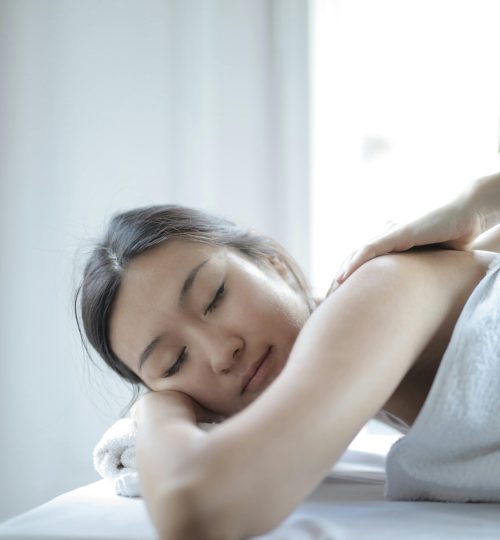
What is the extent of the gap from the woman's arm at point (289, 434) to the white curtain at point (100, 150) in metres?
1.60

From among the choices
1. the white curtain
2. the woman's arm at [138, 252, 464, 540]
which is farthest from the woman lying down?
Result: the white curtain

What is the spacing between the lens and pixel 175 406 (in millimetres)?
983

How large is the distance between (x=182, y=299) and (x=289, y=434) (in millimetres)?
501

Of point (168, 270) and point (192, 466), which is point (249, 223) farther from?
point (192, 466)

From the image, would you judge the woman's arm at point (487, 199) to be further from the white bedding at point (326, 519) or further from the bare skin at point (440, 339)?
the white bedding at point (326, 519)

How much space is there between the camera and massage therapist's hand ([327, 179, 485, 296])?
100 centimetres

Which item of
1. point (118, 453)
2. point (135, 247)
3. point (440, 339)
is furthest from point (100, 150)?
point (440, 339)


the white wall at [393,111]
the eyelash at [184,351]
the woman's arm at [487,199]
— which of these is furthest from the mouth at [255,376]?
the white wall at [393,111]

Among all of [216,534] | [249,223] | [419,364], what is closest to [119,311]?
[419,364]

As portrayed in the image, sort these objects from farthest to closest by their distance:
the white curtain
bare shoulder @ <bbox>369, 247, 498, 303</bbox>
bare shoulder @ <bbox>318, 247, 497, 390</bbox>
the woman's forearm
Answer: the white curtain → bare shoulder @ <bbox>369, 247, 498, 303</bbox> → bare shoulder @ <bbox>318, 247, 497, 390</bbox> → the woman's forearm

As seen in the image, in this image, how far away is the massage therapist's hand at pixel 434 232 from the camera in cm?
100

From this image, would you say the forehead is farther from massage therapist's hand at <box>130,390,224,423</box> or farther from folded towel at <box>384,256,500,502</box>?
folded towel at <box>384,256,500,502</box>

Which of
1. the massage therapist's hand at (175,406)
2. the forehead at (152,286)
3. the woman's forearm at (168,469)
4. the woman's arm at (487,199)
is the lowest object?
the massage therapist's hand at (175,406)

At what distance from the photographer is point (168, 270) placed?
1155 millimetres
